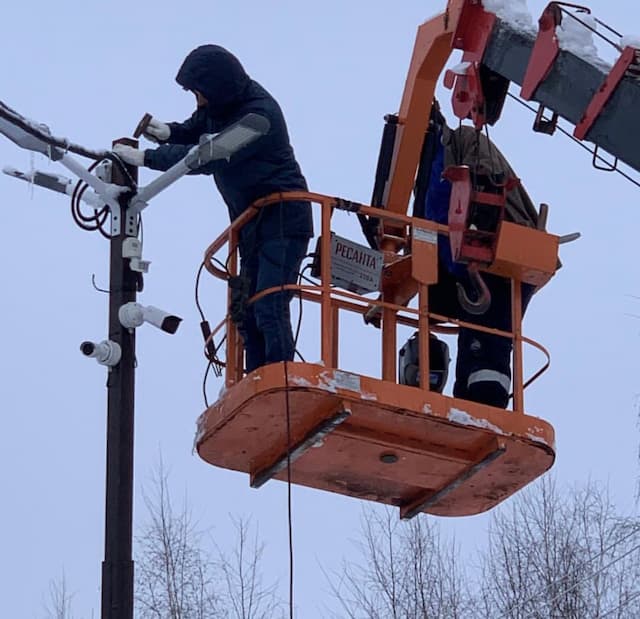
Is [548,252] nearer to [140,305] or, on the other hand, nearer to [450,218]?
[450,218]

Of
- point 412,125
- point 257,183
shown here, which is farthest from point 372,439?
point 412,125

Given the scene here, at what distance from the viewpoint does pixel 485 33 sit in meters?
11.8

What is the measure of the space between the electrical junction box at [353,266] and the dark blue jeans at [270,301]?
0.70ft

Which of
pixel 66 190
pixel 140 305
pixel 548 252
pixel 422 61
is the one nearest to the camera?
pixel 140 305

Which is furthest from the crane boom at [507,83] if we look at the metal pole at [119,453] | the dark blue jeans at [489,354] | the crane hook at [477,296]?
the metal pole at [119,453]

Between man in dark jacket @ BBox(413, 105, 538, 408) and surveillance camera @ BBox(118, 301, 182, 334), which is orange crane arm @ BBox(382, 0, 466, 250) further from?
surveillance camera @ BBox(118, 301, 182, 334)

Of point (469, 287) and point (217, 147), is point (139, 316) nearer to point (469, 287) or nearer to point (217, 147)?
point (217, 147)

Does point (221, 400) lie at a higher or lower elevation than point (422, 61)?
lower

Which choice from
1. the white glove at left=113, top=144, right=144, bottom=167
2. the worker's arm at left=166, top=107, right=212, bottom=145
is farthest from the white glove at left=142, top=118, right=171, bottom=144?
the white glove at left=113, top=144, right=144, bottom=167

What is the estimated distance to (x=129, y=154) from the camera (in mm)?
11031

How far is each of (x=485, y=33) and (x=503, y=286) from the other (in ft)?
5.93

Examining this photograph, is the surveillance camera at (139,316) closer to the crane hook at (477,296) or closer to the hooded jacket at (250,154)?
the hooded jacket at (250,154)

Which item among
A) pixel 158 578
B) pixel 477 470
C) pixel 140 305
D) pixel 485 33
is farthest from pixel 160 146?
pixel 158 578

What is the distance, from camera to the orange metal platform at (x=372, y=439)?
11.2m
